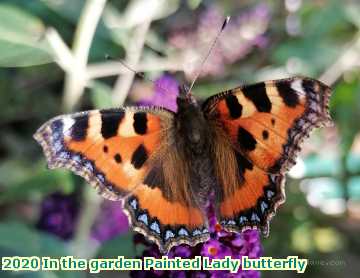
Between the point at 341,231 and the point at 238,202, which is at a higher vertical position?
the point at 341,231

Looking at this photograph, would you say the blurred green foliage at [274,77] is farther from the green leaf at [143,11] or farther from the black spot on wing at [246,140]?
the black spot on wing at [246,140]

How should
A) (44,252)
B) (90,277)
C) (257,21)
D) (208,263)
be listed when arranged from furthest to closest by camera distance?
(257,21) < (90,277) < (44,252) < (208,263)

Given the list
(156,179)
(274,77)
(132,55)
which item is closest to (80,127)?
(156,179)

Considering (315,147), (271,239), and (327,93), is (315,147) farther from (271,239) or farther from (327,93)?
(327,93)

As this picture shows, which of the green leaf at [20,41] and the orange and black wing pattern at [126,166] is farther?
the green leaf at [20,41]

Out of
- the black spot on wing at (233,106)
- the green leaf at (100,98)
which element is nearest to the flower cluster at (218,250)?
the black spot on wing at (233,106)

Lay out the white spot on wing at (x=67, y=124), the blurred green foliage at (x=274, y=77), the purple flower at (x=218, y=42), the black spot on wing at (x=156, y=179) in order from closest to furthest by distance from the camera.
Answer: the white spot on wing at (x=67, y=124)
the black spot on wing at (x=156, y=179)
the purple flower at (x=218, y=42)
the blurred green foliage at (x=274, y=77)

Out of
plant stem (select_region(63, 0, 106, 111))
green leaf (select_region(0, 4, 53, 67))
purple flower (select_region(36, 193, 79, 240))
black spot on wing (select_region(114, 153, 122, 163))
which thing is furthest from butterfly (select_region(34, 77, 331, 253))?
purple flower (select_region(36, 193, 79, 240))

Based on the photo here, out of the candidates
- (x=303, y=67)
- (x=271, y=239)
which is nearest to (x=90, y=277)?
(x=271, y=239)
